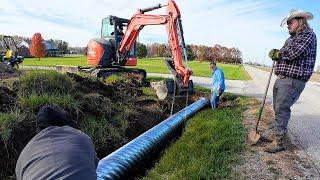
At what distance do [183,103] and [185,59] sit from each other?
148 cm

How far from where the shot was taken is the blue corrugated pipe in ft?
18.1

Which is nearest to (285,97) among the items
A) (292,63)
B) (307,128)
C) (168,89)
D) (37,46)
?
(292,63)

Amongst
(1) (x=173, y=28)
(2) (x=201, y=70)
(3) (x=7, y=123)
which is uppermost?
(1) (x=173, y=28)

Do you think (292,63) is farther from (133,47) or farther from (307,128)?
(133,47)

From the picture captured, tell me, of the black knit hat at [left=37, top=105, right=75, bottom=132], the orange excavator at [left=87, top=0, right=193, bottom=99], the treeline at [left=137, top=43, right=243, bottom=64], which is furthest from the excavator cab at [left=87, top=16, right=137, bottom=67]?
the treeline at [left=137, top=43, right=243, bottom=64]

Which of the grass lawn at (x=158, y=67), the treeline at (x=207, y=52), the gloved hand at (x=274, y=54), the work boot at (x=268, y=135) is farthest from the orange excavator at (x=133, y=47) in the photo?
the treeline at (x=207, y=52)

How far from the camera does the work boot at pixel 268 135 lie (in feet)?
24.1

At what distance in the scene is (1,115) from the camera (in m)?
6.88

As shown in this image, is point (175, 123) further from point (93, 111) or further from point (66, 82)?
point (66, 82)

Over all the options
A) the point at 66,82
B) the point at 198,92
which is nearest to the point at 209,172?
the point at 66,82

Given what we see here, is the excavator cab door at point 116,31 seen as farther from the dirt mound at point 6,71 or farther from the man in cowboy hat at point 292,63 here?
the man in cowboy hat at point 292,63

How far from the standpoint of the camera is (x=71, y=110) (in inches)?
330

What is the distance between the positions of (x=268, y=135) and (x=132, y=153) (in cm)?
285

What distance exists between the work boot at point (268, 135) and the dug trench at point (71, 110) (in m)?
1.97
